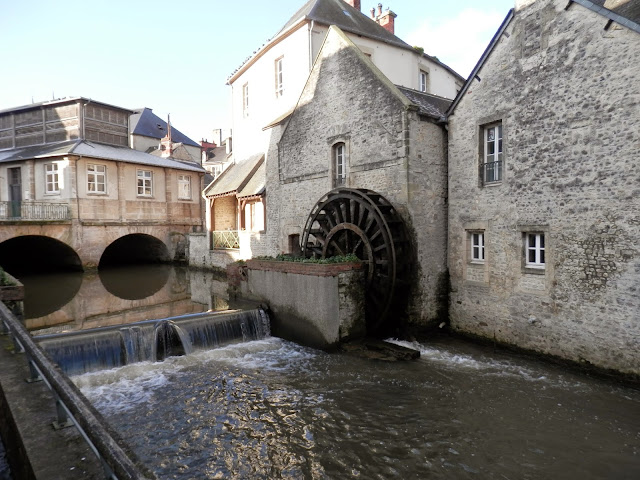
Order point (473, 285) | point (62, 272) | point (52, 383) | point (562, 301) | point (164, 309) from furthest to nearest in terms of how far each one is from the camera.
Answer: point (62, 272) < point (164, 309) < point (473, 285) < point (562, 301) < point (52, 383)

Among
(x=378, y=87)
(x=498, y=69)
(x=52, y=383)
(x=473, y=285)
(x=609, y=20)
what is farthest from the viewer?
(x=378, y=87)

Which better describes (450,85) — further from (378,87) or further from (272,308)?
(272,308)

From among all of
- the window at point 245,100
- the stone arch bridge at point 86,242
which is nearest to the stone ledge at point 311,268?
the window at point 245,100

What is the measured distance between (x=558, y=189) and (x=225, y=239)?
1517 cm

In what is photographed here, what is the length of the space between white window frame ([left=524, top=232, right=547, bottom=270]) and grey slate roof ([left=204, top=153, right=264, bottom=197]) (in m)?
13.1

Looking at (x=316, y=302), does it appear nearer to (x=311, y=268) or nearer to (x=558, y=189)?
(x=311, y=268)

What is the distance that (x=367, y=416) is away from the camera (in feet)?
18.7

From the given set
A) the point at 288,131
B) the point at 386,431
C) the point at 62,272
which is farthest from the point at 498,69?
the point at 62,272

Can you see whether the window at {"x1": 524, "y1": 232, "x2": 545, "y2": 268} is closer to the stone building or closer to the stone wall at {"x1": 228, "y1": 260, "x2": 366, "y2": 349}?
the stone wall at {"x1": 228, "y1": 260, "x2": 366, "y2": 349}

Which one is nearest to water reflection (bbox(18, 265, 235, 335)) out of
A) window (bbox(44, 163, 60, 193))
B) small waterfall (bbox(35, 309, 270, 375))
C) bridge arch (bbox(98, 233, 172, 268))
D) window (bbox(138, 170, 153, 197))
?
bridge arch (bbox(98, 233, 172, 268))

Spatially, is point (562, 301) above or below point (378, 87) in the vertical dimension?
below

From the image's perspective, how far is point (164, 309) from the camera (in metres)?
13.2

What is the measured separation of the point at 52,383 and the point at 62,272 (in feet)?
71.7

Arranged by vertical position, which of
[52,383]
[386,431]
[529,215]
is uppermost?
[529,215]
